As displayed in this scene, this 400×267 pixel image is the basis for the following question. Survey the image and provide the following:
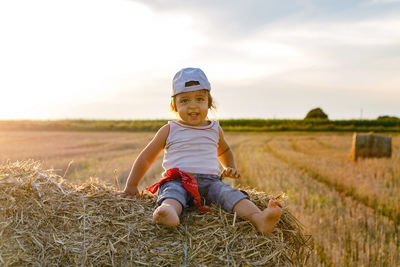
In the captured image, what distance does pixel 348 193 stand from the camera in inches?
256

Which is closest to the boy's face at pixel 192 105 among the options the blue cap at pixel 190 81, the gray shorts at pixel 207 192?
the blue cap at pixel 190 81

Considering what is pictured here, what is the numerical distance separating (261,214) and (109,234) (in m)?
1.02

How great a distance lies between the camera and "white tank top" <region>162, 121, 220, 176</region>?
2928 millimetres

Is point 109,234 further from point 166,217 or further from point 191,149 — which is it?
point 191,149

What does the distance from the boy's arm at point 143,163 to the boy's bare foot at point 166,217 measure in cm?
65

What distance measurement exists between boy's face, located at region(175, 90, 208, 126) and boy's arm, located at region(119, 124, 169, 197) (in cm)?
23

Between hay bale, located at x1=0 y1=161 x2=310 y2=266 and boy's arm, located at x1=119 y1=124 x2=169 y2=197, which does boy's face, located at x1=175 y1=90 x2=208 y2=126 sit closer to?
boy's arm, located at x1=119 y1=124 x2=169 y2=197

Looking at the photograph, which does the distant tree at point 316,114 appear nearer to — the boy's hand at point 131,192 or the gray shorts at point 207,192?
the gray shorts at point 207,192

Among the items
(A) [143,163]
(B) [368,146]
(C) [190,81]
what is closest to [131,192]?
(A) [143,163]

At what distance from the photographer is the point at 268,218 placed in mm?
2334

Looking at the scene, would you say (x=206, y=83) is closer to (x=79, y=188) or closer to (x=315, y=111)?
(x=79, y=188)

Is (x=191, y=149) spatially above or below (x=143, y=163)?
above

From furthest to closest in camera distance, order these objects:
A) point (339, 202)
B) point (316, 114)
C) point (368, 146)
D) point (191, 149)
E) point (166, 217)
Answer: point (316, 114) → point (368, 146) → point (339, 202) → point (191, 149) → point (166, 217)

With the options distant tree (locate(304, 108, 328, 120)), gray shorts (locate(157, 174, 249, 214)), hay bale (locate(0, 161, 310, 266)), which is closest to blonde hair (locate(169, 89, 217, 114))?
gray shorts (locate(157, 174, 249, 214))
